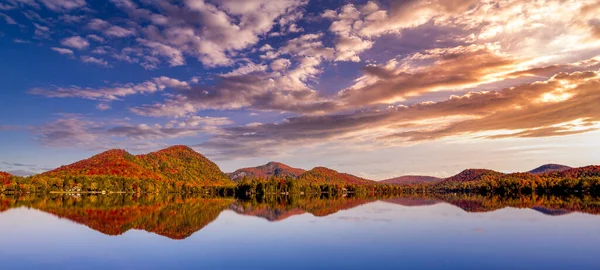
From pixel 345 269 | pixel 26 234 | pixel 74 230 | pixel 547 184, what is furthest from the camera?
pixel 547 184

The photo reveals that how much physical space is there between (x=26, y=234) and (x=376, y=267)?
3094cm

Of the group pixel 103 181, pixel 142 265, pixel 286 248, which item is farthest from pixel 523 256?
pixel 103 181

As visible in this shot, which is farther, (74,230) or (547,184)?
(547,184)

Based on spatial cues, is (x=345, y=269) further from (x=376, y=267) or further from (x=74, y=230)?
(x=74, y=230)

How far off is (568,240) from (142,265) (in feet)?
101

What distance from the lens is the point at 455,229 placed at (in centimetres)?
3659

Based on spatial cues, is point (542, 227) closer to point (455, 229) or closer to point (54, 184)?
point (455, 229)

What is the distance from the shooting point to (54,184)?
17250 cm

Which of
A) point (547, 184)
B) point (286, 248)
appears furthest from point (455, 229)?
point (547, 184)

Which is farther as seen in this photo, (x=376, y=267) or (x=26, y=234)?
(x=26, y=234)

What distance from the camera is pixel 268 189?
18062 centimetres

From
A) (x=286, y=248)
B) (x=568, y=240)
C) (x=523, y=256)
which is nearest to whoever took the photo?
(x=523, y=256)

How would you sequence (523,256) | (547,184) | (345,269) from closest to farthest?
(345,269)
(523,256)
(547,184)

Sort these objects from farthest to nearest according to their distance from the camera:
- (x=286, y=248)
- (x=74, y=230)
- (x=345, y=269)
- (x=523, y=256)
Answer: (x=74, y=230)
(x=286, y=248)
(x=523, y=256)
(x=345, y=269)
